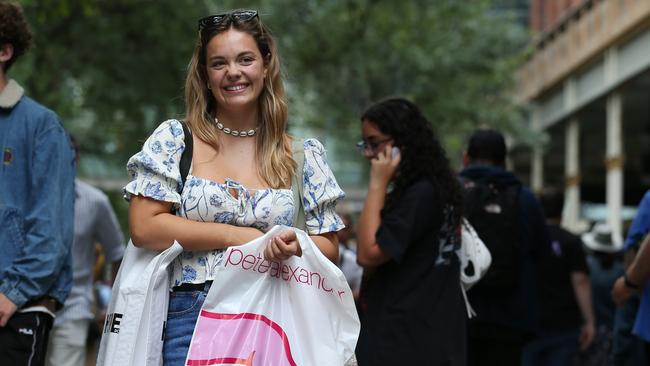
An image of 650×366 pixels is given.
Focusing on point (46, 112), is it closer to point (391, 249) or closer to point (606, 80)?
point (391, 249)

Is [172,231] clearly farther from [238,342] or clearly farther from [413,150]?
[413,150]

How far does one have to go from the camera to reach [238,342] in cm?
362

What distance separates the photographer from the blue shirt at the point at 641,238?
20.0ft

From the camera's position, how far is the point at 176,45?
19594 millimetres

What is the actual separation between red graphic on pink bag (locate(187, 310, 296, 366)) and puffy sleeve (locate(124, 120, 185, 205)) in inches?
17.0

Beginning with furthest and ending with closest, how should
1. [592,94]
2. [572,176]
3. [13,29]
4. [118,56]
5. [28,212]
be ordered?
[572,176]
[592,94]
[118,56]
[13,29]
[28,212]

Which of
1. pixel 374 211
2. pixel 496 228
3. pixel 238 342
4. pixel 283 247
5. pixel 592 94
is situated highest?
pixel 592 94

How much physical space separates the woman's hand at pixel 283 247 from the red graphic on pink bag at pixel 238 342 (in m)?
0.20

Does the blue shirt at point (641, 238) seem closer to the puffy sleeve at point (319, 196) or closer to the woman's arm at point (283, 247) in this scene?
the puffy sleeve at point (319, 196)

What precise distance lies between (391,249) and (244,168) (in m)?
1.56

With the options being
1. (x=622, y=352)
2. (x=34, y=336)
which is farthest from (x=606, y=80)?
(x=34, y=336)

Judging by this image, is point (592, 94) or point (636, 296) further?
point (592, 94)

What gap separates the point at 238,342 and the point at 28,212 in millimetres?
1492

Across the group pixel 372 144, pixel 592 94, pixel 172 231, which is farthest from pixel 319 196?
pixel 592 94
